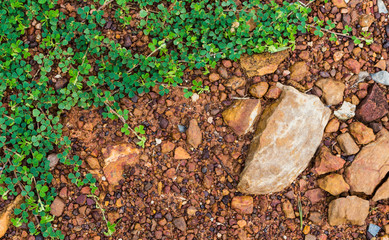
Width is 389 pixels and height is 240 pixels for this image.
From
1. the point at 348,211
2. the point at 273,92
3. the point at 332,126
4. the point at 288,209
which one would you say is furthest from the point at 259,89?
the point at 348,211

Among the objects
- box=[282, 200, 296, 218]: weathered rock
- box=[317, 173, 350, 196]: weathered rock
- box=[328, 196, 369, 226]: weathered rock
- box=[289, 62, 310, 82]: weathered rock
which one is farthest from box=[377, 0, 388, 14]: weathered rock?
box=[282, 200, 296, 218]: weathered rock

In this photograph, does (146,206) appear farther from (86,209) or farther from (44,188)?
(44,188)

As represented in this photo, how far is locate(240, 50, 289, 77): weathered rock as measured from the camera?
3721 mm

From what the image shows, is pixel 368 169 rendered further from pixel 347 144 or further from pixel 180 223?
pixel 180 223

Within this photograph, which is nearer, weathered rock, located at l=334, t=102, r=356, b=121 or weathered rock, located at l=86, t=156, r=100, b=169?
weathered rock, located at l=86, t=156, r=100, b=169

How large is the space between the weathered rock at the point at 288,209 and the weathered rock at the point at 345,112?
98 centimetres

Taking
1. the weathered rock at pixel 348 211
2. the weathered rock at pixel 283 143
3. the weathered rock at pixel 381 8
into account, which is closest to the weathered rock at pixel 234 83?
the weathered rock at pixel 283 143

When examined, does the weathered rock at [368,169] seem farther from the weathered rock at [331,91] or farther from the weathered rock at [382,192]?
the weathered rock at [331,91]

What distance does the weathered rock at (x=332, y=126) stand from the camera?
371cm

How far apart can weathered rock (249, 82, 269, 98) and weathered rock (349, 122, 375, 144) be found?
36.8 inches

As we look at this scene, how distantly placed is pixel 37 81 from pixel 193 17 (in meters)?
1.61

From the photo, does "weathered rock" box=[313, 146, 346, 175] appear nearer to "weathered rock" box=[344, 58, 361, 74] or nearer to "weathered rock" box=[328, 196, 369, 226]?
"weathered rock" box=[328, 196, 369, 226]

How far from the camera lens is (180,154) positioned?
3.64 m

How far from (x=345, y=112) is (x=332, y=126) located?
20 centimetres
